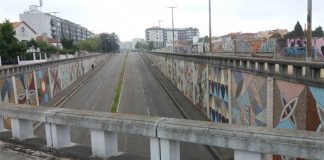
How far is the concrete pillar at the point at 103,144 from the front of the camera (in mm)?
5742

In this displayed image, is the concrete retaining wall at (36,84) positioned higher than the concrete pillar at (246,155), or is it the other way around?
the concrete pillar at (246,155)

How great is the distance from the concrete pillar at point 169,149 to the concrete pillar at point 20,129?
10.8ft

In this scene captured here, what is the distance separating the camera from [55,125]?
6312 millimetres

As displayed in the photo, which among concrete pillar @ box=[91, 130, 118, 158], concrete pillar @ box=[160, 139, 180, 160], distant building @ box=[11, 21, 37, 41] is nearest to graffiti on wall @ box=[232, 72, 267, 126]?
concrete pillar @ box=[91, 130, 118, 158]

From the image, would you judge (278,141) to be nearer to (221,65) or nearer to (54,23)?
(221,65)

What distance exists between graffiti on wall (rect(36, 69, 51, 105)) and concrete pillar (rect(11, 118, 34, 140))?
32.5 m

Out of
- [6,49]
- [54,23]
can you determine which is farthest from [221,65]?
[54,23]

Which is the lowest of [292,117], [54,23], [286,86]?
[292,117]

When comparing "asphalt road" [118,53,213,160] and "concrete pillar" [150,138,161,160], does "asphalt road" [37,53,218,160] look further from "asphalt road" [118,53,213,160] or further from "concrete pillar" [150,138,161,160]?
"concrete pillar" [150,138,161,160]

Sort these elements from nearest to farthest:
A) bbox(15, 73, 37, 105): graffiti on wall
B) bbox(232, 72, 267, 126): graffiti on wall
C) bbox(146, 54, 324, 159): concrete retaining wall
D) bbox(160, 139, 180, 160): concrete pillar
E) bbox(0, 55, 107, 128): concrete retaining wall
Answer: bbox(160, 139, 180, 160): concrete pillar, bbox(146, 54, 324, 159): concrete retaining wall, bbox(232, 72, 267, 126): graffiti on wall, bbox(0, 55, 107, 128): concrete retaining wall, bbox(15, 73, 37, 105): graffiti on wall

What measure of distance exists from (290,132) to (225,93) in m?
18.7

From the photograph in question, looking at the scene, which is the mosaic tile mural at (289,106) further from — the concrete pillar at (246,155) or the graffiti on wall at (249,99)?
the concrete pillar at (246,155)

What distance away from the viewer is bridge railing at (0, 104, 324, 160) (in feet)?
13.4

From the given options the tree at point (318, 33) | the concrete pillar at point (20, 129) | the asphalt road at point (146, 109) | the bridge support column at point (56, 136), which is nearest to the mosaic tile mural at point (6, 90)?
the asphalt road at point (146, 109)
